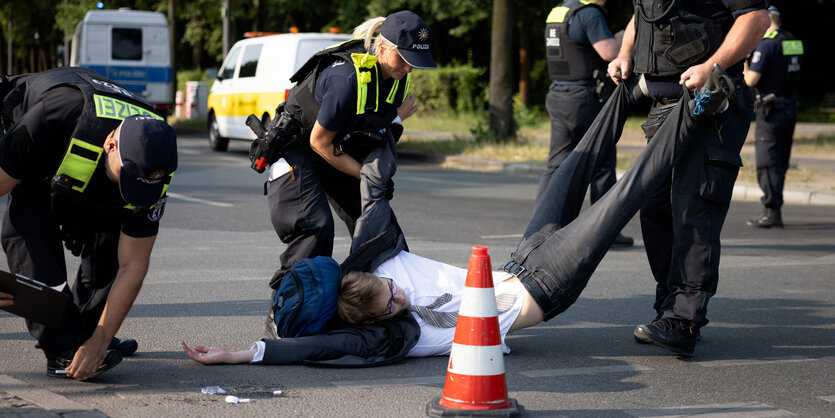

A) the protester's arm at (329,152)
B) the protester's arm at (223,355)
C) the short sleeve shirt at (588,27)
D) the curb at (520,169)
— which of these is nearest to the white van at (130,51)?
the curb at (520,169)

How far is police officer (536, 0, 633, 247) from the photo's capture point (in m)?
8.16

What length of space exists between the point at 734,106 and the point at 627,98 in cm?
60

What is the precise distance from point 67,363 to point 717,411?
2.67 metres

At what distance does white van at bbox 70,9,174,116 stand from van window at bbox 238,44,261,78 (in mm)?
7549

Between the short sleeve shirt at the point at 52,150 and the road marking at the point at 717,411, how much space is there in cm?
210

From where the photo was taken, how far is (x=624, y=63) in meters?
5.09

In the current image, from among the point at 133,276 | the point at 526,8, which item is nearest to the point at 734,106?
the point at 133,276

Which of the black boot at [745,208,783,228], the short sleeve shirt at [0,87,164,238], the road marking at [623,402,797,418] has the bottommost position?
the black boot at [745,208,783,228]

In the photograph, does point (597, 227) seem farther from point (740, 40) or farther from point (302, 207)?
point (302, 207)

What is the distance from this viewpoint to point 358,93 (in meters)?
4.86

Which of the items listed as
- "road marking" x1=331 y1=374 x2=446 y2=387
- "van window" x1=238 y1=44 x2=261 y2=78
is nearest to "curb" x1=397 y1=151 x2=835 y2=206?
"van window" x1=238 y1=44 x2=261 y2=78

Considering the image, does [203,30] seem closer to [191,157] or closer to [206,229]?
[191,157]

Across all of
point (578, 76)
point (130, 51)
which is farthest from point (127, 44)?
point (578, 76)

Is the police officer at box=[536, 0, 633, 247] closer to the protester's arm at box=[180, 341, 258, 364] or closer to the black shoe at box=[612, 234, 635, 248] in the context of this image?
the black shoe at box=[612, 234, 635, 248]
